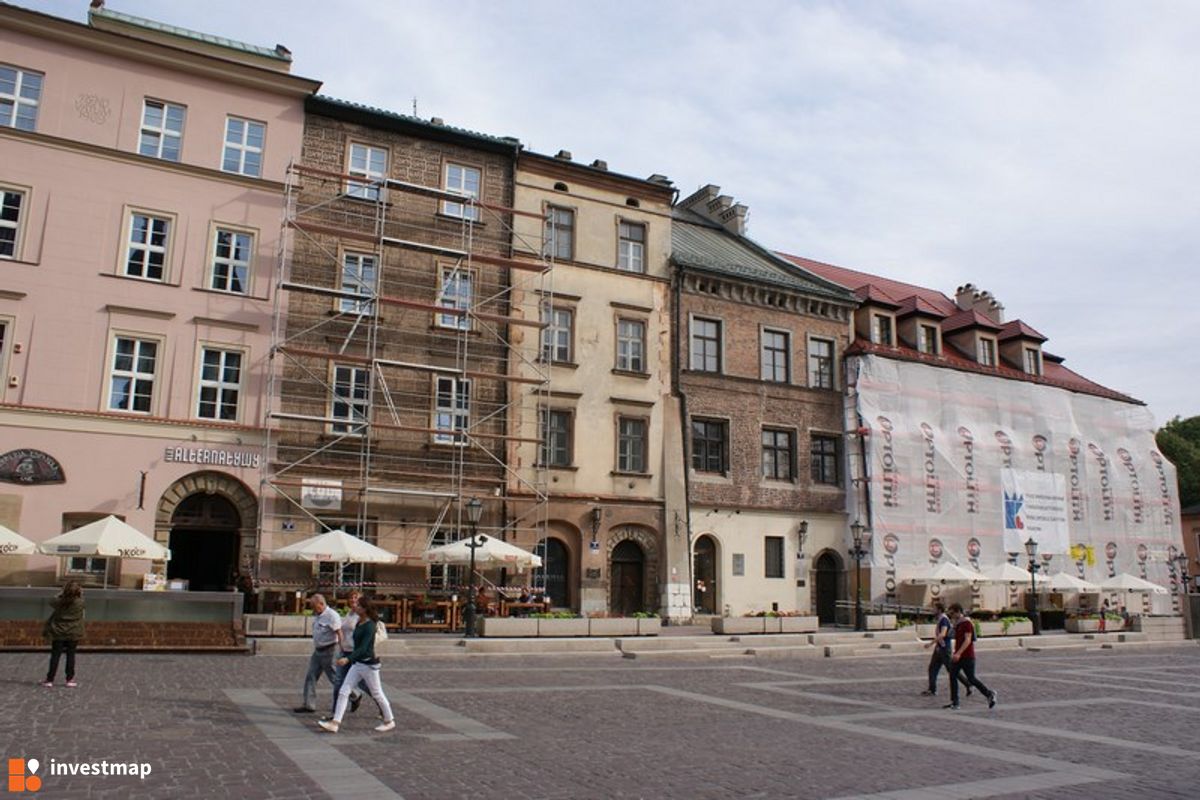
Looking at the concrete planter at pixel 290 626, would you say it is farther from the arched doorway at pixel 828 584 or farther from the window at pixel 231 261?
the arched doorway at pixel 828 584

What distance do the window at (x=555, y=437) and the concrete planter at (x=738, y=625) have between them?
26.4 feet

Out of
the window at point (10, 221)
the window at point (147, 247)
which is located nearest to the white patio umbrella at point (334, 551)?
the window at point (147, 247)

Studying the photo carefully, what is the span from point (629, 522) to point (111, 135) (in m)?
19.6

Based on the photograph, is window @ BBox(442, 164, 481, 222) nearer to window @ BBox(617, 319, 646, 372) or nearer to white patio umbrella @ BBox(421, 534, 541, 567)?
window @ BBox(617, 319, 646, 372)

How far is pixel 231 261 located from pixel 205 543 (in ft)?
28.1

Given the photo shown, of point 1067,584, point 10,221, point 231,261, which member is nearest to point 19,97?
point 10,221

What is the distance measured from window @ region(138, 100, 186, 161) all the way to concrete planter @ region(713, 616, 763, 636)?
20548 millimetres

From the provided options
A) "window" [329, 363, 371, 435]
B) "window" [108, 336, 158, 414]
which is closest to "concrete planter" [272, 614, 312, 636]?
"window" [329, 363, 371, 435]

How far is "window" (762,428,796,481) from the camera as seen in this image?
35812mm

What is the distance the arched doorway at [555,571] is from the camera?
101ft

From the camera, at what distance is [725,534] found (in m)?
34.1

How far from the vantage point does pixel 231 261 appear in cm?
2803

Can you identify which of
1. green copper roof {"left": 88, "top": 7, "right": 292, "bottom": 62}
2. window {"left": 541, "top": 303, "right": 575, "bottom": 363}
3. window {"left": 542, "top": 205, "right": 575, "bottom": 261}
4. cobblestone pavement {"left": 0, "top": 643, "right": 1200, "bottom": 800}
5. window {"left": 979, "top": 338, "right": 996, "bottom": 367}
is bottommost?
cobblestone pavement {"left": 0, "top": 643, "right": 1200, "bottom": 800}

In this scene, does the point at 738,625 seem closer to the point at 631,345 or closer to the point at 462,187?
the point at 631,345
